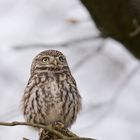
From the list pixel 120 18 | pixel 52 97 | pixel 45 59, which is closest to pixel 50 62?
pixel 45 59

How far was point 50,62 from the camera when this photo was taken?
22.1 ft

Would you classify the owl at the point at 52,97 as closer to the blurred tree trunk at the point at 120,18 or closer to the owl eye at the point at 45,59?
the owl eye at the point at 45,59

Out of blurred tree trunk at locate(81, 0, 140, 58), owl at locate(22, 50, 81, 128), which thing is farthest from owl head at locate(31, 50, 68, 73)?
blurred tree trunk at locate(81, 0, 140, 58)

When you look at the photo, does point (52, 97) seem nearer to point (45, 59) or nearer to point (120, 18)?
point (45, 59)

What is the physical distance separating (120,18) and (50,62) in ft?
2.82

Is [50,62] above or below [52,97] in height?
above

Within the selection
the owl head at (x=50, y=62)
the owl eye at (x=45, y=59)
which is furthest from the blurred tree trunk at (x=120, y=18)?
the owl eye at (x=45, y=59)

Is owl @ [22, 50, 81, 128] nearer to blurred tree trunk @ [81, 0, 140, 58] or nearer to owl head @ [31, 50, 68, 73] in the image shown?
owl head @ [31, 50, 68, 73]

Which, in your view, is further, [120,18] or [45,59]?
[45,59]

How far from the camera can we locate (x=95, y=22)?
657cm

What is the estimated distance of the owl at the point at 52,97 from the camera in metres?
6.31

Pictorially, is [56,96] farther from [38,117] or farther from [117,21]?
[117,21]

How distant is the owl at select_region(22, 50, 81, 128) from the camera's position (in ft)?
20.7

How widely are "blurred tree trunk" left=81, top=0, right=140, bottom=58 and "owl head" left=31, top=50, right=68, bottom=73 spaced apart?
0.53 meters
